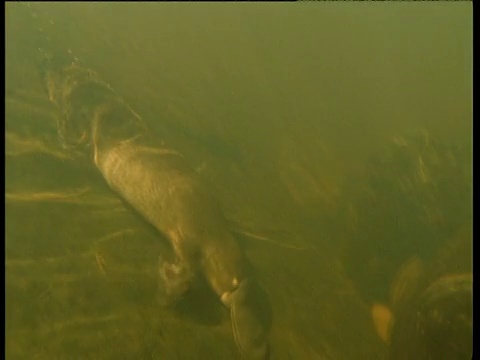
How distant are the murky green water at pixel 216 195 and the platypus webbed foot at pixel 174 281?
0.51 feet

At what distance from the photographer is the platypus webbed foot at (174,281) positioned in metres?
4.06

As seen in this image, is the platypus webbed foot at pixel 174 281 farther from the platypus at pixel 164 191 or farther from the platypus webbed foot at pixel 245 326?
Result: the platypus webbed foot at pixel 245 326

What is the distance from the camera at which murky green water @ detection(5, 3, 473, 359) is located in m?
3.97

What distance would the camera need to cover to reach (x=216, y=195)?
595cm

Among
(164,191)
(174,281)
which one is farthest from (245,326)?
(164,191)

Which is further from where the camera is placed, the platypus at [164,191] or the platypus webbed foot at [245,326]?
the platypus at [164,191]

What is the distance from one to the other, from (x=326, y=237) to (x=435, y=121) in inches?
335

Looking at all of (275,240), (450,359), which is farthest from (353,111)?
(450,359)

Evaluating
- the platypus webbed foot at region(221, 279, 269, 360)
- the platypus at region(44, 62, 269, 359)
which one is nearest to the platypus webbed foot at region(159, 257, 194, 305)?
the platypus at region(44, 62, 269, 359)

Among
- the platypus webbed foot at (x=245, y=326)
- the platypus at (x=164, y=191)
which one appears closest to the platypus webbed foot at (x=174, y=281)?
the platypus at (x=164, y=191)

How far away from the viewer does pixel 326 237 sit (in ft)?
20.5

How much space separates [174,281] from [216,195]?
2.07m

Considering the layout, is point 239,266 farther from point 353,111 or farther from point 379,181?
point 353,111

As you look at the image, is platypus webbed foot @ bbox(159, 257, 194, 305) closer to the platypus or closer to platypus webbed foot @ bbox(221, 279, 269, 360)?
the platypus
